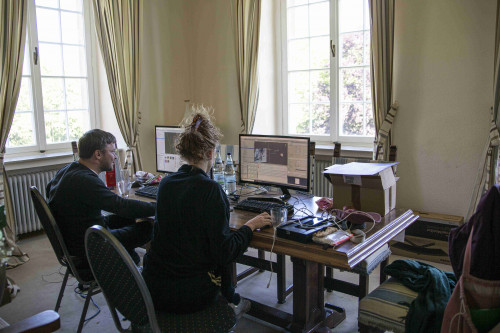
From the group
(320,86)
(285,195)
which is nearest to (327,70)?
(320,86)

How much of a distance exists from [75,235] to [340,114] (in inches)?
111

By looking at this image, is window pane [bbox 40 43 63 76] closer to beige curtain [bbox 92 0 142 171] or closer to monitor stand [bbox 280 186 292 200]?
beige curtain [bbox 92 0 142 171]

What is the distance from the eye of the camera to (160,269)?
1.78 m

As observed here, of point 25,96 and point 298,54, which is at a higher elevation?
point 298,54

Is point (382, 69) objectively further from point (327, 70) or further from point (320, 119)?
point (320, 119)

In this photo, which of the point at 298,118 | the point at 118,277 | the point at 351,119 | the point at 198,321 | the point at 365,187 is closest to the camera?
the point at 118,277

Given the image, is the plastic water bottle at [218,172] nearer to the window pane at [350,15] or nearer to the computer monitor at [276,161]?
the computer monitor at [276,161]

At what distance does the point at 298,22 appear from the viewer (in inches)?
178

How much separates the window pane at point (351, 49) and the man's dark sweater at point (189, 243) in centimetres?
279

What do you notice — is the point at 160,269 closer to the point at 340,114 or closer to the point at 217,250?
the point at 217,250

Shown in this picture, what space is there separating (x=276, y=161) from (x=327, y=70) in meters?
1.98

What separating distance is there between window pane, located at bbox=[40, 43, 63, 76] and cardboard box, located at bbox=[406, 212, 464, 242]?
3.65 m

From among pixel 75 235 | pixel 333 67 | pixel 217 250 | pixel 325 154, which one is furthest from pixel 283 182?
pixel 333 67

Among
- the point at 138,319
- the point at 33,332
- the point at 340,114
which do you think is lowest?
the point at 138,319
